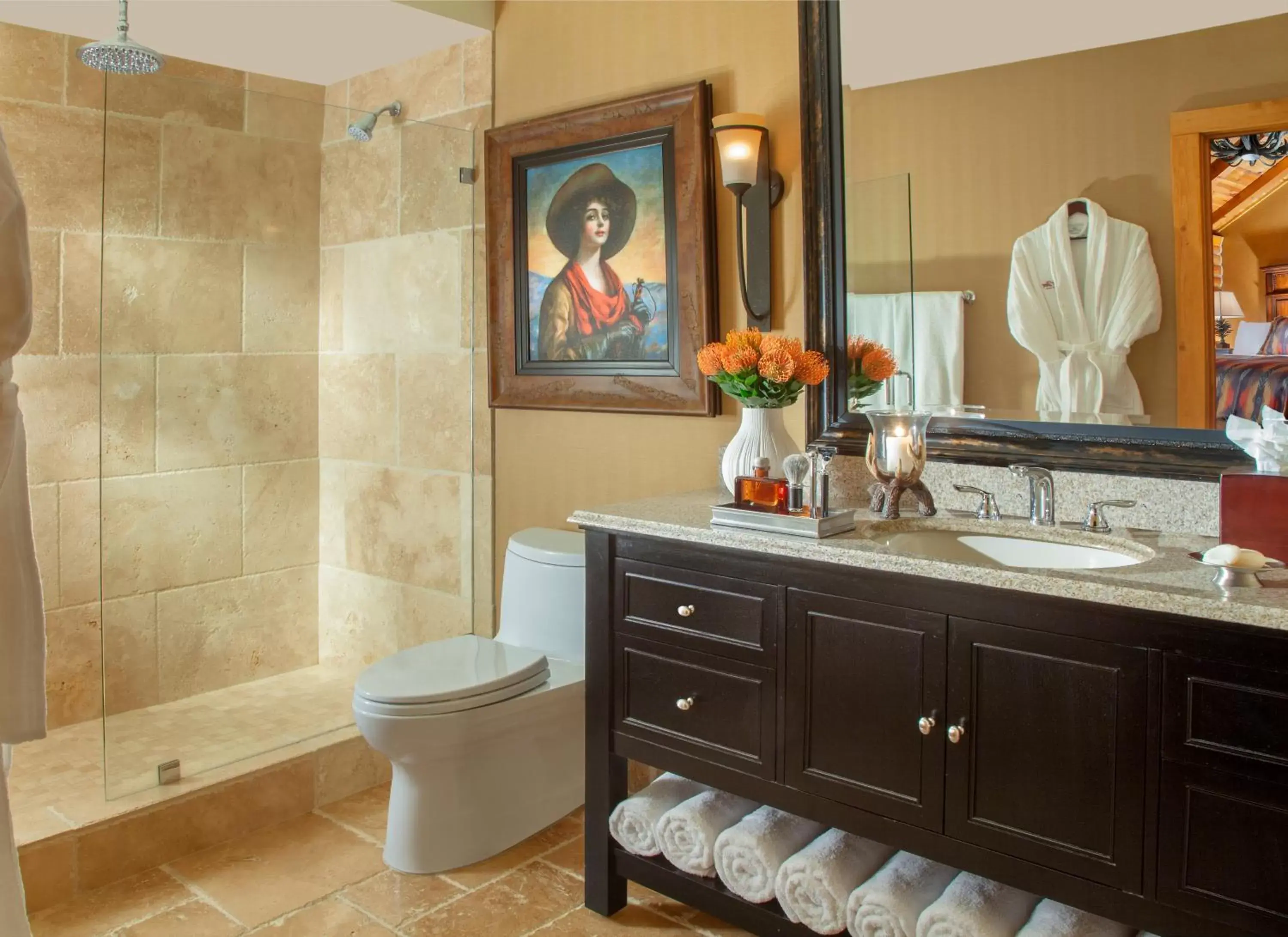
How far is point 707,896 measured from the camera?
83.8 inches

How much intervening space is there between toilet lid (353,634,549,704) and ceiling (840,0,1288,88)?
1.59 metres

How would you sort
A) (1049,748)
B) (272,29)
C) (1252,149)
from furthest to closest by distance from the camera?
(272,29), (1252,149), (1049,748)

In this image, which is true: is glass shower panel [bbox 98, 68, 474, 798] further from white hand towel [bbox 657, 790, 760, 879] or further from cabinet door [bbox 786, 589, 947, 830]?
cabinet door [bbox 786, 589, 947, 830]

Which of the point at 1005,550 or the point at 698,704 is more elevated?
the point at 1005,550

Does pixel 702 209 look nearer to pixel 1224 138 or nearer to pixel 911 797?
pixel 1224 138

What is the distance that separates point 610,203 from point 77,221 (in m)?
1.58

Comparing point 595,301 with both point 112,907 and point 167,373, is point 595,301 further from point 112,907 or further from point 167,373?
point 112,907

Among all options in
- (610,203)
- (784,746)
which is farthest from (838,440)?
(610,203)

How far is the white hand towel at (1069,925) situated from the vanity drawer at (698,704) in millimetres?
512

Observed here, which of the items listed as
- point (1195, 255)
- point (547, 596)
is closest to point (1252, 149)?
point (1195, 255)

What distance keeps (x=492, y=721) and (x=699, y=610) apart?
71 cm

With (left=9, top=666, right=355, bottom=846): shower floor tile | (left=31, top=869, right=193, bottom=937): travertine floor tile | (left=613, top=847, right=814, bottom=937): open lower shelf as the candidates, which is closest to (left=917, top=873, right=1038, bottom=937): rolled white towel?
(left=613, top=847, right=814, bottom=937): open lower shelf

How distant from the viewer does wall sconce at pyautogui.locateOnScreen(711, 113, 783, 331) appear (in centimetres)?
246

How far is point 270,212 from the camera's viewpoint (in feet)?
9.75
